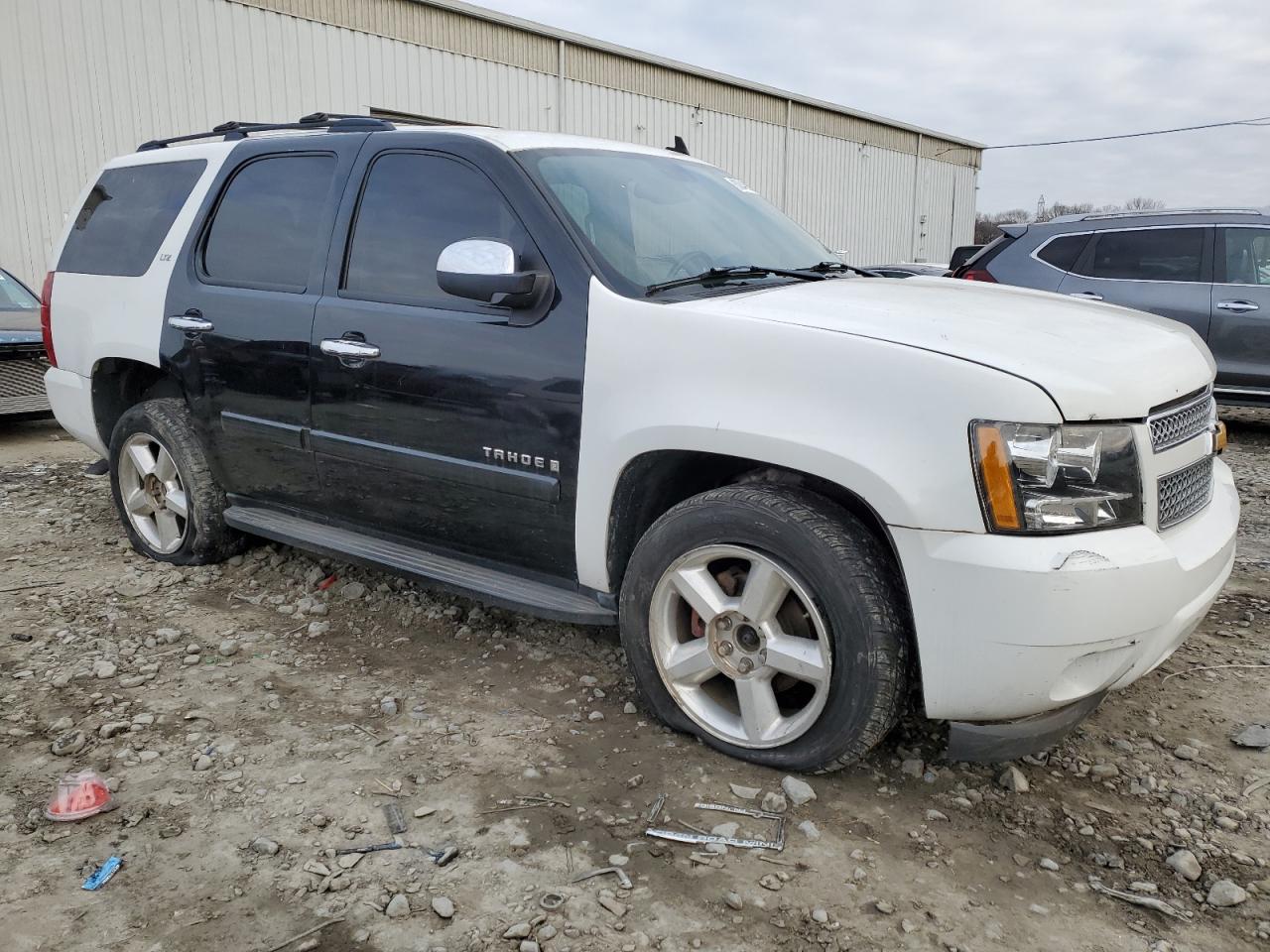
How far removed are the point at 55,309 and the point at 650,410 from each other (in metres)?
3.61

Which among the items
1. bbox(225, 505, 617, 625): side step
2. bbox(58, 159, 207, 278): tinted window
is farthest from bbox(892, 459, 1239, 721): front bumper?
bbox(58, 159, 207, 278): tinted window

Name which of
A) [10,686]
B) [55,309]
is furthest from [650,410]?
[55,309]

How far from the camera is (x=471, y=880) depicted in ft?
7.55

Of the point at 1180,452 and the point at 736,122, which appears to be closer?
the point at 1180,452

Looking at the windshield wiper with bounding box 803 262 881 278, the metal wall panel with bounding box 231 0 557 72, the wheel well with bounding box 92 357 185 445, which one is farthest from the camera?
the metal wall panel with bounding box 231 0 557 72

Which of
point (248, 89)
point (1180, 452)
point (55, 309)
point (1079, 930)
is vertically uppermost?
point (248, 89)

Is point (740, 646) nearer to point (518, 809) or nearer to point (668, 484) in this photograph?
point (668, 484)

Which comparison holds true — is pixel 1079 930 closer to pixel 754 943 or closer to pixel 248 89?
pixel 754 943

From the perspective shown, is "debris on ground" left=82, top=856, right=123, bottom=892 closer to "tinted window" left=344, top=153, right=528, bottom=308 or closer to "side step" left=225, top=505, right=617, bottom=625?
"side step" left=225, top=505, right=617, bottom=625

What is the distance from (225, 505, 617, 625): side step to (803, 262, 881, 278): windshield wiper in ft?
4.88

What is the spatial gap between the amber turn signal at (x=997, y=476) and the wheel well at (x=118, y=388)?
373 cm

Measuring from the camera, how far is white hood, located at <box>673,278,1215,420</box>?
236 centimetres

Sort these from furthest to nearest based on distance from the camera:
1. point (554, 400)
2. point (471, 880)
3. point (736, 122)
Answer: point (736, 122) < point (554, 400) < point (471, 880)

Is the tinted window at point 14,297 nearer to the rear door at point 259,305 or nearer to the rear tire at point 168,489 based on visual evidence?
the rear tire at point 168,489
